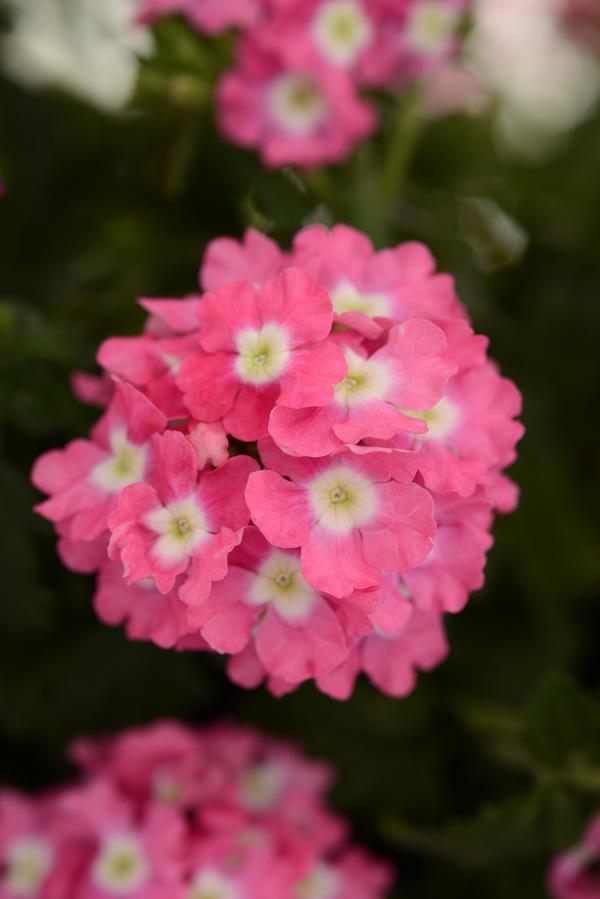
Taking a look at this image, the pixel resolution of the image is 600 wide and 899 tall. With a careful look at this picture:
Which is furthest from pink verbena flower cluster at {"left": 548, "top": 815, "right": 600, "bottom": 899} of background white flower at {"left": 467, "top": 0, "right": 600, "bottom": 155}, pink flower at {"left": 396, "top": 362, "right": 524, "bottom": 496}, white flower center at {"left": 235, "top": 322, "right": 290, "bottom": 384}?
background white flower at {"left": 467, "top": 0, "right": 600, "bottom": 155}

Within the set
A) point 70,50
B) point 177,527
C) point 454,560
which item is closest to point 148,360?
point 177,527

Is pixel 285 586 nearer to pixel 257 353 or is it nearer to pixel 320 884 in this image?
pixel 257 353

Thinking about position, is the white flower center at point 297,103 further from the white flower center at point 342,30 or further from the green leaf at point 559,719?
the green leaf at point 559,719

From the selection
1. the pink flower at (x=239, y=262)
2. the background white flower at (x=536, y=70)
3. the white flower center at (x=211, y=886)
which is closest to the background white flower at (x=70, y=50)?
the background white flower at (x=536, y=70)

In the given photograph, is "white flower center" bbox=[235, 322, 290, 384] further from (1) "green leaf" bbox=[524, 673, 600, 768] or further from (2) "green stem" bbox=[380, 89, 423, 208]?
(2) "green stem" bbox=[380, 89, 423, 208]

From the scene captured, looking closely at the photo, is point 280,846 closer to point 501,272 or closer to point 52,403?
point 52,403

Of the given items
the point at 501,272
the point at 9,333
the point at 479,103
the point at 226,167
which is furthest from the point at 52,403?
the point at 479,103
